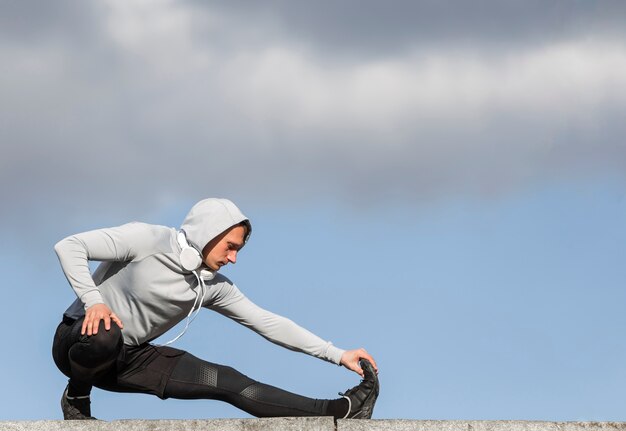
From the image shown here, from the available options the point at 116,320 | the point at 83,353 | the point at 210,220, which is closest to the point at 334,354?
the point at 210,220

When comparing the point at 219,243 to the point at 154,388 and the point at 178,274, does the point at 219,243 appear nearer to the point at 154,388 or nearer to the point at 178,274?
the point at 178,274

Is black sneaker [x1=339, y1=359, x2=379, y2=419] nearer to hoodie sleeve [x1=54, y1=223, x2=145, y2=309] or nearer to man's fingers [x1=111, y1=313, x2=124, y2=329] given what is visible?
man's fingers [x1=111, y1=313, x2=124, y2=329]

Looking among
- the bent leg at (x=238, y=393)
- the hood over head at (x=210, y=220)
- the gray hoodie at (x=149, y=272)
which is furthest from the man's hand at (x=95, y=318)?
the bent leg at (x=238, y=393)

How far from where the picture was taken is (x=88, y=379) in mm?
A: 7328

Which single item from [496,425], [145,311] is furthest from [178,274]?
[496,425]

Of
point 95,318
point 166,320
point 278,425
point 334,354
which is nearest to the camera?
point 278,425

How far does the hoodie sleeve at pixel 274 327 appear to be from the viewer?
768cm

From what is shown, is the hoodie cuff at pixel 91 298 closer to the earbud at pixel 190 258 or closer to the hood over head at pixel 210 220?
the earbud at pixel 190 258

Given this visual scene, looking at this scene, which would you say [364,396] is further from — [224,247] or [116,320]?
[116,320]

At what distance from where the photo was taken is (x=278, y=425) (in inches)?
262

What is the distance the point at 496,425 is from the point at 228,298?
206 centimetres

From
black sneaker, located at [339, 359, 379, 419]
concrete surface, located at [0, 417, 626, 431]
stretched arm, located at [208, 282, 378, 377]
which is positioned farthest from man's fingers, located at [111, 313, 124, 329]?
black sneaker, located at [339, 359, 379, 419]

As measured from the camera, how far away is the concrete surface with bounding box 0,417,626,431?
21.3 ft

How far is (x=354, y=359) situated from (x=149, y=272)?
60.6 inches
